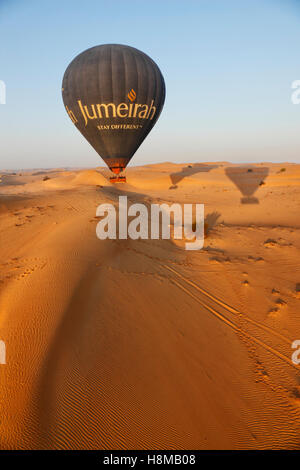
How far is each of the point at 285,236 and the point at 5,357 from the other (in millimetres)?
10229

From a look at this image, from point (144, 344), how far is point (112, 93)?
51.1 ft

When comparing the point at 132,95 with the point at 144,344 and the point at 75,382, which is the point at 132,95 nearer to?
the point at 144,344

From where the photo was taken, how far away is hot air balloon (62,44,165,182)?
49.7ft

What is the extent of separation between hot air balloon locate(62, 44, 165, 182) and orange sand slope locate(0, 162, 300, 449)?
10.2 m

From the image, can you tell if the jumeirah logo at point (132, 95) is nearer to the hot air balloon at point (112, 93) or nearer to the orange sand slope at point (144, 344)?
the hot air balloon at point (112, 93)

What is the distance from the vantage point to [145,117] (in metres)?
16.8

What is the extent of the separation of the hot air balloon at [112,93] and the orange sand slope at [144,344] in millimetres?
10234

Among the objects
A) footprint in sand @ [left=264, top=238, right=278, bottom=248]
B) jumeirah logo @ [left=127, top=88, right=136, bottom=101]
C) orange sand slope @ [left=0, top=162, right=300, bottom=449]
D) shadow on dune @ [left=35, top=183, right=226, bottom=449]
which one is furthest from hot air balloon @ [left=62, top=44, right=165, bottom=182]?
shadow on dune @ [left=35, top=183, right=226, bottom=449]

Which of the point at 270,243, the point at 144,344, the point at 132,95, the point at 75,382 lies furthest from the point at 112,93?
the point at 75,382

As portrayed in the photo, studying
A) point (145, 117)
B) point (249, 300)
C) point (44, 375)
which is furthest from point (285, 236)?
point (145, 117)

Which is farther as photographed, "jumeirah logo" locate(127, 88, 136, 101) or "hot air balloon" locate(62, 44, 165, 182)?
"jumeirah logo" locate(127, 88, 136, 101)

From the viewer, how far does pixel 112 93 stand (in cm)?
1534

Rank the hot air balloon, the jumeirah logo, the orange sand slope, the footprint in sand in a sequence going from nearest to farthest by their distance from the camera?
the orange sand slope < the footprint in sand < the hot air balloon < the jumeirah logo

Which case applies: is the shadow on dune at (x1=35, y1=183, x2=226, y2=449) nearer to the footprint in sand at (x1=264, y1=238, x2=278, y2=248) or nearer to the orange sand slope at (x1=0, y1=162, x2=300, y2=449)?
the orange sand slope at (x1=0, y1=162, x2=300, y2=449)
